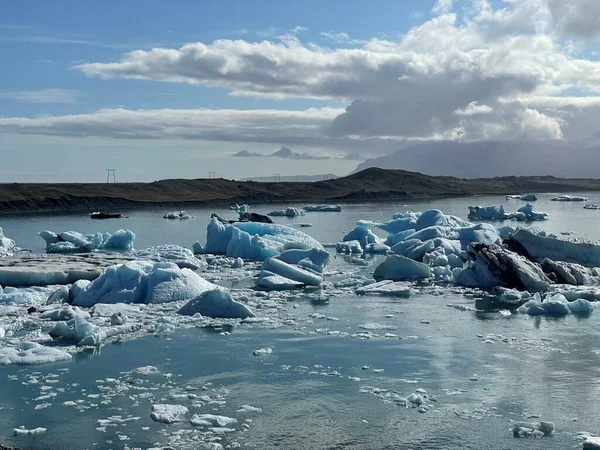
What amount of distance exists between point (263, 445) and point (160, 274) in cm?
767

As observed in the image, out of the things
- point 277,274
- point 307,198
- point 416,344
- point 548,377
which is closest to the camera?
point 548,377

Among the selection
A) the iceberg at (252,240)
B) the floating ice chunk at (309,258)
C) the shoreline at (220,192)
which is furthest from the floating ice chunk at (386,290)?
the shoreline at (220,192)

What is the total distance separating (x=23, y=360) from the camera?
9047 millimetres

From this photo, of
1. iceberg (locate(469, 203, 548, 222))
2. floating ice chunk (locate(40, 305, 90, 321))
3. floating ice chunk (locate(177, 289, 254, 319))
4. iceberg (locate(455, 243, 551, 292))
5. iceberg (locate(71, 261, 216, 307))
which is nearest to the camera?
floating ice chunk (locate(40, 305, 90, 321))

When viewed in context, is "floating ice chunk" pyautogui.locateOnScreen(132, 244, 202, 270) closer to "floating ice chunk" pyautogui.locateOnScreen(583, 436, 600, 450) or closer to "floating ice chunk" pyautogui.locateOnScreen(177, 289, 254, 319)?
"floating ice chunk" pyautogui.locateOnScreen(177, 289, 254, 319)

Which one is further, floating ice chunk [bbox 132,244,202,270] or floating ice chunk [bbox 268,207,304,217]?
floating ice chunk [bbox 268,207,304,217]

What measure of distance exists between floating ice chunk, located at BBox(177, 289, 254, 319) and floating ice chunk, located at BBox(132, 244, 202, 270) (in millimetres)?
6485

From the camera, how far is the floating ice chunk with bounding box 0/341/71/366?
905 centimetres

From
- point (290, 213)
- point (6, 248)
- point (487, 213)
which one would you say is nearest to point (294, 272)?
point (6, 248)

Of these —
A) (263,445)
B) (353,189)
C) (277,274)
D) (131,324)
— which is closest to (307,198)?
(353,189)

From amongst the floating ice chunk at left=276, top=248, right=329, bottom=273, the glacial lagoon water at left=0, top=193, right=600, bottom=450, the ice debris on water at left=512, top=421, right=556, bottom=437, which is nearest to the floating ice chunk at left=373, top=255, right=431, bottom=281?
the floating ice chunk at left=276, top=248, right=329, bottom=273

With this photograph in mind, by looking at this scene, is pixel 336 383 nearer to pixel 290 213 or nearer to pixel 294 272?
pixel 294 272

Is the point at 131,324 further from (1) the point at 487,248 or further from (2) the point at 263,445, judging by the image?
(1) the point at 487,248

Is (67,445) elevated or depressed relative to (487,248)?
depressed
